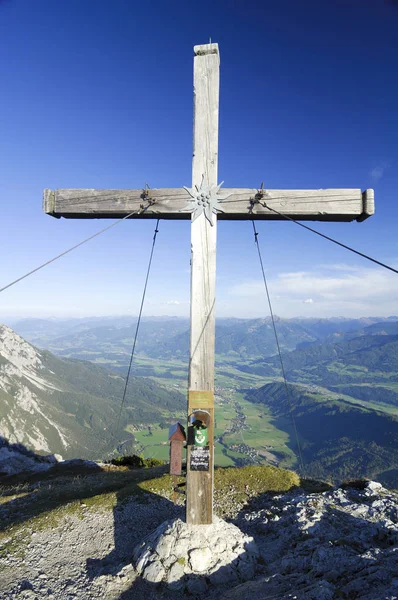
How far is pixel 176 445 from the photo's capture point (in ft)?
19.9

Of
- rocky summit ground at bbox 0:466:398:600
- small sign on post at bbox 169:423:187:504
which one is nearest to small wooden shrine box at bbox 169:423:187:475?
small sign on post at bbox 169:423:187:504

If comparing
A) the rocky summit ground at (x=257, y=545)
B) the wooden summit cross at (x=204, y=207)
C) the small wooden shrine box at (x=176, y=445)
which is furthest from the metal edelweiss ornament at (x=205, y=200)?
the rocky summit ground at (x=257, y=545)

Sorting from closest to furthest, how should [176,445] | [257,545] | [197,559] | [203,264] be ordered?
[203,264] < [197,559] < [176,445] < [257,545]

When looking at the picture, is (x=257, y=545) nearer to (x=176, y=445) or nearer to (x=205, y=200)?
(x=176, y=445)

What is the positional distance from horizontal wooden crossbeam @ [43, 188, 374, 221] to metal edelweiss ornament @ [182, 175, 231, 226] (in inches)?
3.1

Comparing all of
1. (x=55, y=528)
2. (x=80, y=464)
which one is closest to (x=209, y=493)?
(x=55, y=528)

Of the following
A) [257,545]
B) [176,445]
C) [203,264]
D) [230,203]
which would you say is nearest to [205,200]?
[230,203]

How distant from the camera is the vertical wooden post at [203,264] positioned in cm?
536

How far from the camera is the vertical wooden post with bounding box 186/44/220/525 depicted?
5355 mm

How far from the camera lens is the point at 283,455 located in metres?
172

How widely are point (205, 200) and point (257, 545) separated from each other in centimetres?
759

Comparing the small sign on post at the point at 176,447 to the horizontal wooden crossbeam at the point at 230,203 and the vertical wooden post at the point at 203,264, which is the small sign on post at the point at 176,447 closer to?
the vertical wooden post at the point at 203,264

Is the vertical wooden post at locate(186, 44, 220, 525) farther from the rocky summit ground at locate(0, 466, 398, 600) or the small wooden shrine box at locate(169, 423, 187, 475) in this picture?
the rocky summit ground at locate(0, 466, 398, 600)

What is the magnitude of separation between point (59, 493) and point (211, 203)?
14044 millimetres
